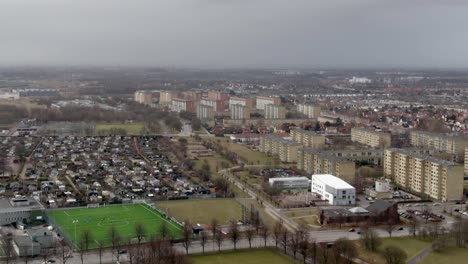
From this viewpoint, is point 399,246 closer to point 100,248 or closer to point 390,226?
point 390,226

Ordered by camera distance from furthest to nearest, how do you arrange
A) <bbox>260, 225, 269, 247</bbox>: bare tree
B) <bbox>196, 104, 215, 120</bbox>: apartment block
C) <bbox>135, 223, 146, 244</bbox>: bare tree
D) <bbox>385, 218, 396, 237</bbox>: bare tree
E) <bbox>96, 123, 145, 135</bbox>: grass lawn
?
<bbox>196, 104, 215, 120</bbox>: apartment block → <bbox>96, 123, 145, 135</bbox>: grass lawn → <bbox>385, 218, 396, 237</bbox>: bare tree → <bbox>260, 225, 269, 247</bbox>: bare tree → <bbox>135, 223, 146, 244</bbox>: bare tree

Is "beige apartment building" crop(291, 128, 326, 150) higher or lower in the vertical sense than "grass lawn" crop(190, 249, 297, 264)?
higher

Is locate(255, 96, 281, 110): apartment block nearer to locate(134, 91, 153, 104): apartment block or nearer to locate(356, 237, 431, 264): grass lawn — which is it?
locate(134, 91, 153, 104): apartment block

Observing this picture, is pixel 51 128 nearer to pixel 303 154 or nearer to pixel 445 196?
pixel 303 154

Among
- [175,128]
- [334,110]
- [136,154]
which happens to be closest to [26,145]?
[136,154]

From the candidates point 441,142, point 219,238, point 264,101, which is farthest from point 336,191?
point 264,101

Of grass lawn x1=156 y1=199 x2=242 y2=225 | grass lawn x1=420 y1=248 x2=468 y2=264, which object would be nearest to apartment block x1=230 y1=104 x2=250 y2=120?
grass lawn x1=156 y1=199 x2=242 y2=225

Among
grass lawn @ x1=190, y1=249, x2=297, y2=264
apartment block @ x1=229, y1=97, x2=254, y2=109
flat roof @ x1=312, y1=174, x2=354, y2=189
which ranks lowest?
grass lawn @ x1=190, y1=249, x2=297, y2=264
